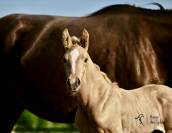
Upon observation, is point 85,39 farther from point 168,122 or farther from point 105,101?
point 168,122

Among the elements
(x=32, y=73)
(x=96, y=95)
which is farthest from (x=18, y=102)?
(x=96, y=95)

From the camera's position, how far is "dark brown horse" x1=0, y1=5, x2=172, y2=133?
635cm

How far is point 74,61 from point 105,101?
52 centimetres

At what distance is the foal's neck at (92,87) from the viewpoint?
17.4ft

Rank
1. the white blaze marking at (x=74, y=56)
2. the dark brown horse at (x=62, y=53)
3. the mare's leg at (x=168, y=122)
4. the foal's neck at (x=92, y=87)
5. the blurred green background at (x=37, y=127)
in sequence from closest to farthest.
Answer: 1. the white blaze marking at (x=74, y=56)
2. the foal's neck at (x=92, y=87)
3. the mare's leg at (x=168, y=122)
4. the dark brown horse at (x=62, y=53)
5. the blurred green background at (x=37, y=127)

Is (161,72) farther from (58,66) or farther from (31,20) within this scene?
(31,20)

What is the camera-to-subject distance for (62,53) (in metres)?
6.62

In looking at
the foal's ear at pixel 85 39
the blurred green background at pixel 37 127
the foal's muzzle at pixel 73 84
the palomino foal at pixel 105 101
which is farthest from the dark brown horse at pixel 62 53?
the blurred green background at pixel 37 127

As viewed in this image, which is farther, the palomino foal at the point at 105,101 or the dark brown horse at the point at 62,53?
the dark brown horse at the point at 62,53

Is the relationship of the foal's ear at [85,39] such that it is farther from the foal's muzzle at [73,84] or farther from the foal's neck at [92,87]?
the foal's muzzle at [73,84]

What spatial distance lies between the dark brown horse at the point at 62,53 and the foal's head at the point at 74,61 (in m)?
1.17

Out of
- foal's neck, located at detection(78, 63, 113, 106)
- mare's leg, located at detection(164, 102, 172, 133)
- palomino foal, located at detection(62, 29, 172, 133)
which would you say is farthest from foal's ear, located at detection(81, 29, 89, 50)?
mare's leg, located at detection(164, 102, 172, 133)

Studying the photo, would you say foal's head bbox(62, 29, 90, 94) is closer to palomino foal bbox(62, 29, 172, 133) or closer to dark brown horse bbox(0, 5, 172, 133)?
palomino foal bbox(62, 29, 172, 133)

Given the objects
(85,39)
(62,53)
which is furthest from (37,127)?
(85,39)
